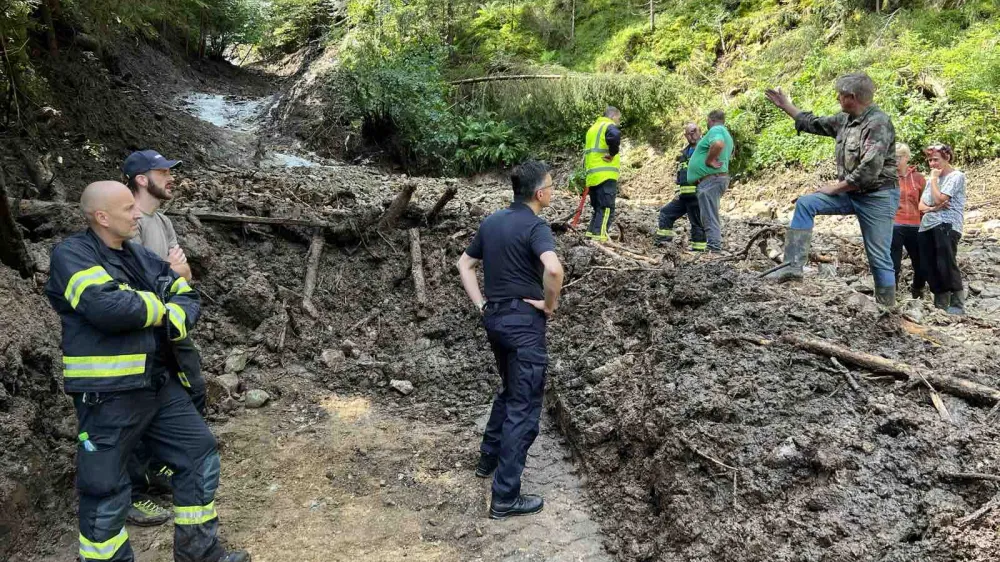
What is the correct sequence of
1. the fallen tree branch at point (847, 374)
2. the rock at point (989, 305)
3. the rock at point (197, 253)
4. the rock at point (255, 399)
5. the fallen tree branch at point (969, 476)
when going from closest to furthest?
1. the fallen tree branch at point (969, 476)
2. the fallen tree branch at point (847, 374)
3. the rock at point (255, 399)
4. the rock at point (989, 305)
5. the rock at point (197, 253)

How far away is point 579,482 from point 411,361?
7.87 ft

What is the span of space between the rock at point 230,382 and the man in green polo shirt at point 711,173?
5.61m

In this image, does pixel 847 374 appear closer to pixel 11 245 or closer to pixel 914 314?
pixel 914 314

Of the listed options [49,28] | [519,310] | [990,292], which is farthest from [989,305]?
[49,28]

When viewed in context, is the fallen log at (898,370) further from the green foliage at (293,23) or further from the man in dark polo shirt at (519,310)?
the green foliage at (293,23)

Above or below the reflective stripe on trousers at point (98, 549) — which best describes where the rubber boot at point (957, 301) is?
above

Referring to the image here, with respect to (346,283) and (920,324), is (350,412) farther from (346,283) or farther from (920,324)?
(920,324)

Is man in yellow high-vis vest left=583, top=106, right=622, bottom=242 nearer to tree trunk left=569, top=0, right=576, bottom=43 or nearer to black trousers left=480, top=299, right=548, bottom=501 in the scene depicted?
black trousers left=480, top=299, right=548, bottom=501

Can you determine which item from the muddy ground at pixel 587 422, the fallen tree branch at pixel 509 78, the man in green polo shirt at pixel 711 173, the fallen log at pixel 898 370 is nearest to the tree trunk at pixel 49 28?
the muddy ground at pixel 587 422

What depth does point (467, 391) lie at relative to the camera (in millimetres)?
5465

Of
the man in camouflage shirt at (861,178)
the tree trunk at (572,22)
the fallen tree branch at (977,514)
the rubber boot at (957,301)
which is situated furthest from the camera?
the tree trunk at (572,22)

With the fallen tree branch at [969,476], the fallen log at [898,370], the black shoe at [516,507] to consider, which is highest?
the fallen log at [898,370]

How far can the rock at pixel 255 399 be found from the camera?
5.23 metres

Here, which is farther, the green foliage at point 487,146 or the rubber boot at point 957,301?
the green foliage at point 487,146
